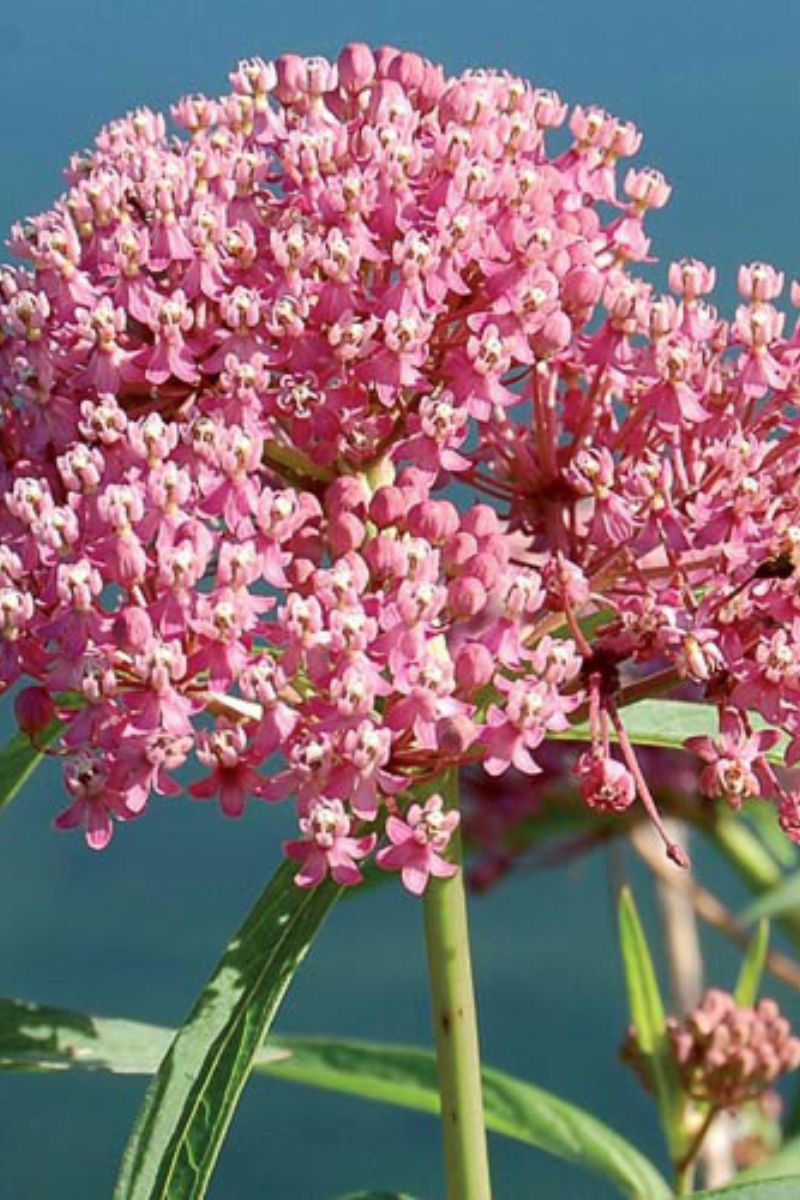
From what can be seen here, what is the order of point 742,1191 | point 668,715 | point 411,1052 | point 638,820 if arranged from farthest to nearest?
point 638,820, point 411,1052, point 668,715, point 742,1191

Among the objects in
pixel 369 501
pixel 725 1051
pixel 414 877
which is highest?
pixel 369 501

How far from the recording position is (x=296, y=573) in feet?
4.00

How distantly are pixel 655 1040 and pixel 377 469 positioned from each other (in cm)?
76

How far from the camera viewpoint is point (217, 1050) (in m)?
1.23

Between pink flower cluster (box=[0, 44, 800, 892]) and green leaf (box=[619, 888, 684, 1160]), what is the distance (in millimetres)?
486

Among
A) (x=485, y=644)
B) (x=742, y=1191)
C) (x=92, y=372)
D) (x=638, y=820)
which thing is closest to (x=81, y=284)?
(x=92, y=372)

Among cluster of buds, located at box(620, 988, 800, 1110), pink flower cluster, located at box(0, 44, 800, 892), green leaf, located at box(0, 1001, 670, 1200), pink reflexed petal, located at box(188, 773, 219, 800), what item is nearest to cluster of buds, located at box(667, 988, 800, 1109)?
cluster of buds, located at box(620, 988, 800, 1110)

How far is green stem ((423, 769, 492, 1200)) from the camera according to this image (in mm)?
1327

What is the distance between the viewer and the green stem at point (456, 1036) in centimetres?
133

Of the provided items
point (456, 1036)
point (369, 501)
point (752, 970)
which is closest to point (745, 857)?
point (752, 970)

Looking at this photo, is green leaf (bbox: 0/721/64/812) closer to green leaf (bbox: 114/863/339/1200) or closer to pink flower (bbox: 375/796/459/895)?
green leaf (bbox: 114/863/339/1200)

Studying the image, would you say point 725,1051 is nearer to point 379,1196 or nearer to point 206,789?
point 379,1196

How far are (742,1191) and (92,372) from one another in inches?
24.9

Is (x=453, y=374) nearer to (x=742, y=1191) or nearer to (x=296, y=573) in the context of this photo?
(x=296, y=573)
